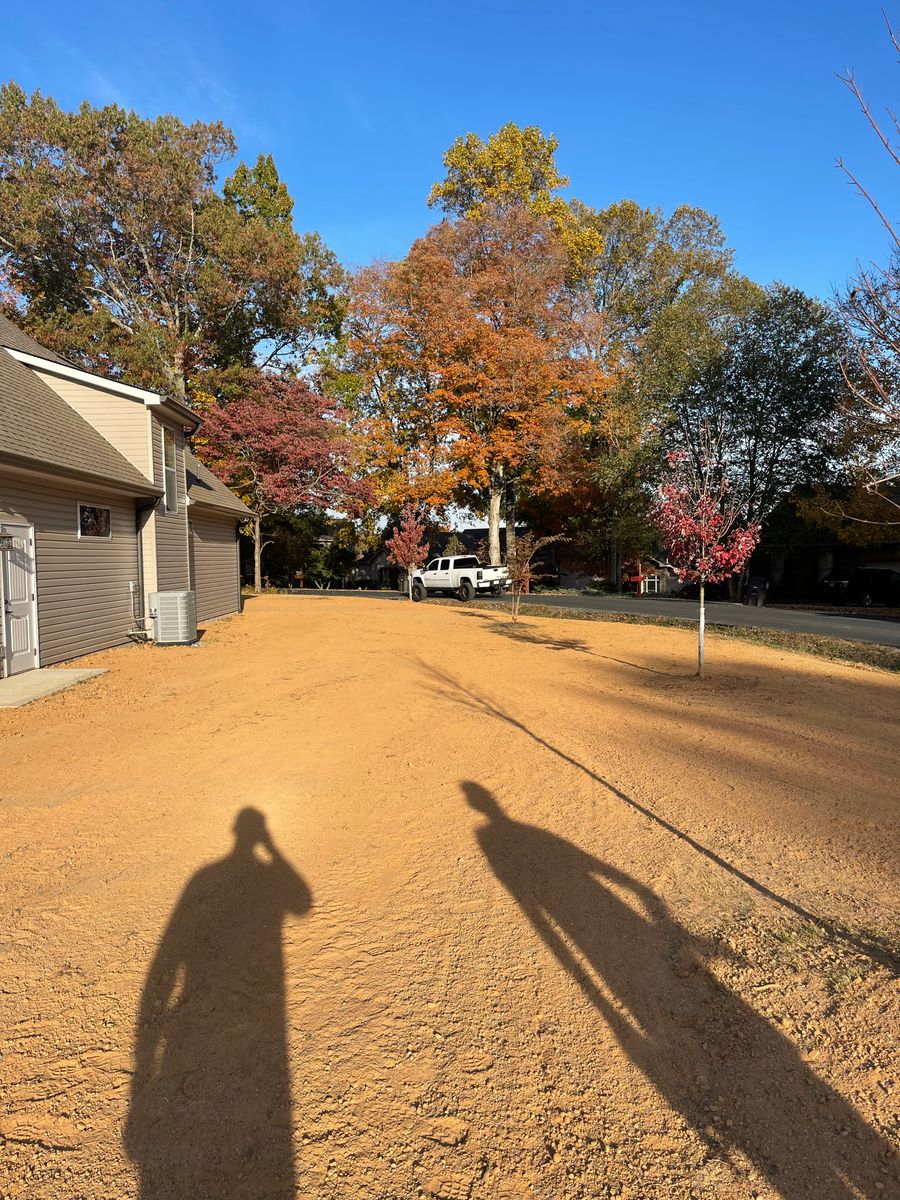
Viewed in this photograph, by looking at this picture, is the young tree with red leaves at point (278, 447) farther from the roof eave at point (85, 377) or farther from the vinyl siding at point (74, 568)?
the vinyl siding at point (74, 568)

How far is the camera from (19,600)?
9.68 meters

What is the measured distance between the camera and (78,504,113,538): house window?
1157 centimetres

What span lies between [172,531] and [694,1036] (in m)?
14.6

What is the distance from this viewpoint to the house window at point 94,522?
11570 mm

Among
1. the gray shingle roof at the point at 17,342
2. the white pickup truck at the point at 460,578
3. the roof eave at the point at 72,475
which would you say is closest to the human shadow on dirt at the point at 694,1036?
the roof eave at the point at 72,475

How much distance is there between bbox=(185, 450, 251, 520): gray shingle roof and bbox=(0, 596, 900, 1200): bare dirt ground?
1148 centimetres

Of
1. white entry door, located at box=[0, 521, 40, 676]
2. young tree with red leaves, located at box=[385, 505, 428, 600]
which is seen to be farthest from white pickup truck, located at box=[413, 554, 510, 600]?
white entry door, located at box=[0, 521, 40, 676]

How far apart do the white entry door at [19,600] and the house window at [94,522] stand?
5.19ft

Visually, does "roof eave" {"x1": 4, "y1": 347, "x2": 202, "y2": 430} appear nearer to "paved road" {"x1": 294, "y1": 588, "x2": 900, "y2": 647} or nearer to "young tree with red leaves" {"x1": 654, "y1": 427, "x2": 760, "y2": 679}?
"young tree with red leaves" {"x1": 654, "y1": 427, "x2": 760, "y2": 679}

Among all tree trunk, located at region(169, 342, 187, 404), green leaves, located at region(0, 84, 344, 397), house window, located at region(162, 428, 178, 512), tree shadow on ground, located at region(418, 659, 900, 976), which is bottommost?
tree shadow on ground, located at region(418, 659, 900, 976)

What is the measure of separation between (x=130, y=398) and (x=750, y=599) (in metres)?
22.8

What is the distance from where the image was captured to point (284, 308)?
3022 cm

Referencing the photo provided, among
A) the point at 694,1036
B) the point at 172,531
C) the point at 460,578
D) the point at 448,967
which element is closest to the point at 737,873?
the point at 694,1036

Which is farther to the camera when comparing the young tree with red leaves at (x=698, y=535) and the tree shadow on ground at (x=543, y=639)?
the tree shadow on ground at (x=543, y=639)
